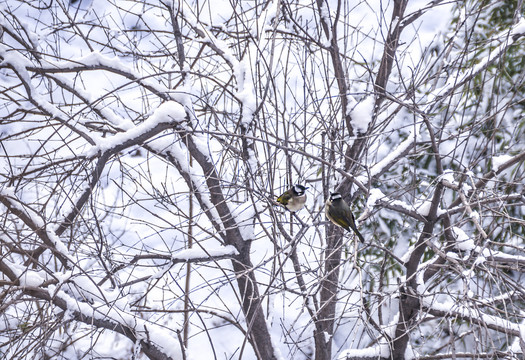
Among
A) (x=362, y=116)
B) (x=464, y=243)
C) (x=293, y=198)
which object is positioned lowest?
(x=464, y=243)

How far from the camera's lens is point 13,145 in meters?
6.83

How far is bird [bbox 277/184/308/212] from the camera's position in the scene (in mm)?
2969

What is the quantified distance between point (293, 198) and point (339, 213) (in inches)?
16.5

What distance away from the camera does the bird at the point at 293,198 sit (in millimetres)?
2969

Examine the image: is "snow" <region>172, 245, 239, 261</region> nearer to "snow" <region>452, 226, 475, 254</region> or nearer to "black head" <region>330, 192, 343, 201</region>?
"black head" <region>330, 192, 343, 201</region>

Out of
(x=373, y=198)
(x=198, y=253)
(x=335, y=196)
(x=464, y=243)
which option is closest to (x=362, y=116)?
(x=335, y=196)

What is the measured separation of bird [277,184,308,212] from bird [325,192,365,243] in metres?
0.28

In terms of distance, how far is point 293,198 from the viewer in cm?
298

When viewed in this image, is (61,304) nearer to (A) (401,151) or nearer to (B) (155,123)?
(B) (155,123)

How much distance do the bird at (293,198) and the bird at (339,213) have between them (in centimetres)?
28

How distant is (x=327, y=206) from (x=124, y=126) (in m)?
1.31

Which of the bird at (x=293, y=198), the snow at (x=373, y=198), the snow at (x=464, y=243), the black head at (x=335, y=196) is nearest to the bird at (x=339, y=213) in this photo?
the black head at (x=335, y=196)

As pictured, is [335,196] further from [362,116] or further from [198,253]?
[198,253]

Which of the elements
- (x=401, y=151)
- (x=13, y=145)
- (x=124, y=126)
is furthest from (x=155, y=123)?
(x=13, y=145)
